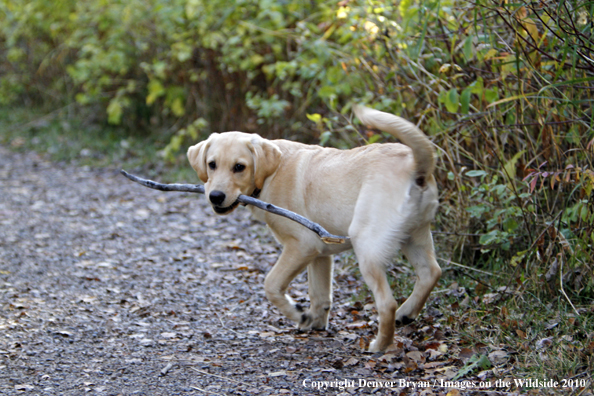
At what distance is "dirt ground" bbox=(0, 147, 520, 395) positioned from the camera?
3422mm

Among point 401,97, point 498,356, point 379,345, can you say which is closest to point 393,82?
point 401,97

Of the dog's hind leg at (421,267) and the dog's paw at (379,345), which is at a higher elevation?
the dog's hind leg at (421,267)

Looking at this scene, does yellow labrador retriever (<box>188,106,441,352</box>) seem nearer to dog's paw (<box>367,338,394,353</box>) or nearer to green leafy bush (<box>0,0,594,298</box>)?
dog's paw (<box>367,338,394,353</box>)

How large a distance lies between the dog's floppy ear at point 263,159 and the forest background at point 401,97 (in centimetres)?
117

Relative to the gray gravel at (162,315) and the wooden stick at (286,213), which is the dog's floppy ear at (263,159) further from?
the gray gravel at (162,315)

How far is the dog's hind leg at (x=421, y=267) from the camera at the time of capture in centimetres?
377

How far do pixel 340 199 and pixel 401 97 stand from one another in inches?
76.8

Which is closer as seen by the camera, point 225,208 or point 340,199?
point 340,199

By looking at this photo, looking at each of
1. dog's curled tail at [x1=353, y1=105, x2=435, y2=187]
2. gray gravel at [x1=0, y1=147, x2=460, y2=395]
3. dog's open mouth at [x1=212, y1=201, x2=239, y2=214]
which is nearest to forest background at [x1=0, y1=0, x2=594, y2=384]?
dog's curled tail at [x1=353, y1=105, x2=435, y2=187]

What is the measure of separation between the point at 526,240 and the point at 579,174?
0.77 m

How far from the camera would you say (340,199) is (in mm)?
3846

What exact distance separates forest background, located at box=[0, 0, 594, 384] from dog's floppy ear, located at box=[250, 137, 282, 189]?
117cm

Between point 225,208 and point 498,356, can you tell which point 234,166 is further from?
point 498,356

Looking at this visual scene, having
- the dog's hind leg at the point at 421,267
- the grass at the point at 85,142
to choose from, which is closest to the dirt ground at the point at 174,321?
the dog's hind leg at the point at 421,267
